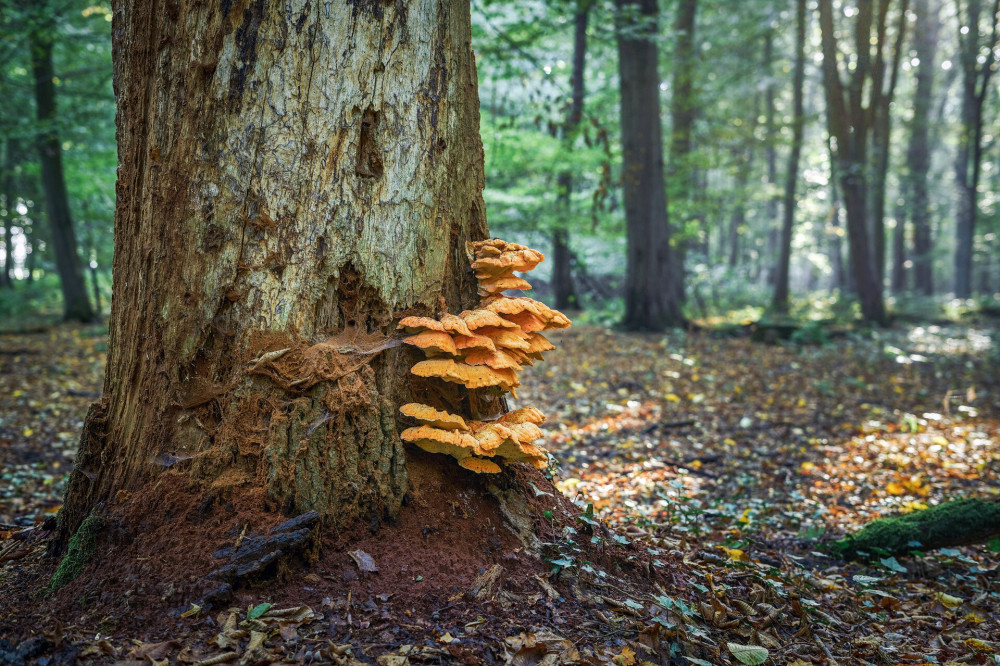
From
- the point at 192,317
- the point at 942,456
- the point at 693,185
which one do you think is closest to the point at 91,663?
the point at 192,317

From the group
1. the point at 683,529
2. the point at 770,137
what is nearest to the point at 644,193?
the point at 770,137

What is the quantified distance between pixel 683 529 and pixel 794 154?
16.9m

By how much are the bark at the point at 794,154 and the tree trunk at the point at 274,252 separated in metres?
16.6

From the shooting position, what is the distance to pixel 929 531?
3.93 metres

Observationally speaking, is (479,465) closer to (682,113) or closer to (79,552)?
(79,552)

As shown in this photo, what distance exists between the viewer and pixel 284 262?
2.49 metres

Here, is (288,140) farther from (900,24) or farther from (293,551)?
(900,24)

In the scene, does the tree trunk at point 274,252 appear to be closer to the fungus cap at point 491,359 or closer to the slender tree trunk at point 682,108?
the fungus cap at point 491,359

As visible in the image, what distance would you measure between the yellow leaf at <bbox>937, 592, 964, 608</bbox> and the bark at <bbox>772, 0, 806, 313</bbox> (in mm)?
15525

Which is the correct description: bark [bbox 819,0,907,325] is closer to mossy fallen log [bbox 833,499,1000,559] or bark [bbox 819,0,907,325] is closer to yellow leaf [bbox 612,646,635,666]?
mossy fallen log [bbox 833,499,1000,559]

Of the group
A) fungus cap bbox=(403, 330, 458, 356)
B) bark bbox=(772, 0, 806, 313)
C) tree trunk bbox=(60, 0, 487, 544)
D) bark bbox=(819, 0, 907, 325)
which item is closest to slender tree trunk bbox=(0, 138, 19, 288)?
tree trunk bbox=(60, 0, 487, 544)

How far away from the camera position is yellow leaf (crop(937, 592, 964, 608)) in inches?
130

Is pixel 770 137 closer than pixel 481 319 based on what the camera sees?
No

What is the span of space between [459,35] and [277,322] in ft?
5.40
